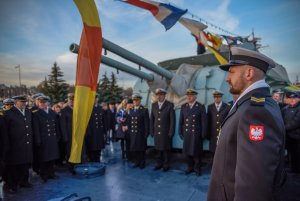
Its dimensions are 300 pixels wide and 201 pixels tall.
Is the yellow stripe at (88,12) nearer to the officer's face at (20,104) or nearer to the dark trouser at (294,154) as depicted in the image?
the officer's face at (20,104)

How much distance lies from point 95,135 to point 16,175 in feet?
7.10

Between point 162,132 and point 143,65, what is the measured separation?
174 centimetres

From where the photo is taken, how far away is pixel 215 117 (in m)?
6.01

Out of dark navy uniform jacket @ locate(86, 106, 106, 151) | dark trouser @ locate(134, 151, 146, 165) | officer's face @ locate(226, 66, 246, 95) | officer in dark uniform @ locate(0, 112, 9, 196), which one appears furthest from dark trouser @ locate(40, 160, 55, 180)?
officer's face @ locate(226, 66, 246, 95)

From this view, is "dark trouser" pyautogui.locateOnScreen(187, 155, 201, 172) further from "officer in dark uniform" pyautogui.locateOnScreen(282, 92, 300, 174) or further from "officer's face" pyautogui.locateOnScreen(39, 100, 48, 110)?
"officer's face" pyautogui.locateOnScreen(39, 100, 48, 110)

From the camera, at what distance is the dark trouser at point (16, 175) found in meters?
5.12

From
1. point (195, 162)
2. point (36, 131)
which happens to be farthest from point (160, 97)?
point (36, 131)

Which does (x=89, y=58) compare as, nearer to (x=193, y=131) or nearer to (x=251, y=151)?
(x=251, y=151)

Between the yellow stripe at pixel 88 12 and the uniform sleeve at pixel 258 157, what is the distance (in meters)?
2.89

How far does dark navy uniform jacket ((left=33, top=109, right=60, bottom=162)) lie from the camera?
18.6 feet

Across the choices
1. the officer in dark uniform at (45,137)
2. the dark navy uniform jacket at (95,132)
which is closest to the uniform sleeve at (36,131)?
A: the officer in dark uniform at (45,137)

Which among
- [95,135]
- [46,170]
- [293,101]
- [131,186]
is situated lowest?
[131,186]

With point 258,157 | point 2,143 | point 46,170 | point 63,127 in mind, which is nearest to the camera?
point 258,157

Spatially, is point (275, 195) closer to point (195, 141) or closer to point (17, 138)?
point (195, 141)
